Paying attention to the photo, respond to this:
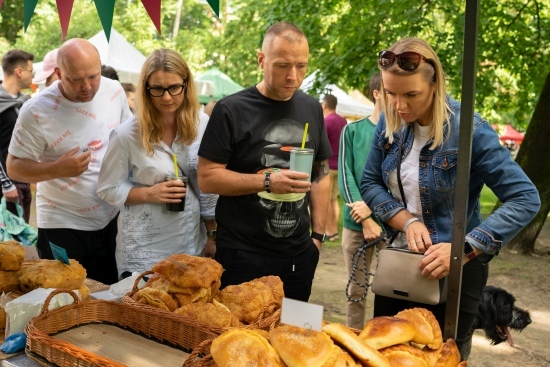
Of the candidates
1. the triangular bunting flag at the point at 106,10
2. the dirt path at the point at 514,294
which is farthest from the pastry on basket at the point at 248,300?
the dirt path at the point at 514,294

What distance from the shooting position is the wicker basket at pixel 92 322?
186 centimetres

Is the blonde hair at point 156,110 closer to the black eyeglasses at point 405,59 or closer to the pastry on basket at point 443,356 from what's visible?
the black eyeglasses at point 405,59

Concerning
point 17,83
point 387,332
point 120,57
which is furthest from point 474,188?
point 120,57

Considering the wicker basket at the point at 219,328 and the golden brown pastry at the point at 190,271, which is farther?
the golden brown pastry at the point at 190,271

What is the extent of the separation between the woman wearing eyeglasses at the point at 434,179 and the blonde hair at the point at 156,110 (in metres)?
1.00

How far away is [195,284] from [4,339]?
2.26 feet

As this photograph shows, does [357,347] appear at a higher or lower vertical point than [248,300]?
higher

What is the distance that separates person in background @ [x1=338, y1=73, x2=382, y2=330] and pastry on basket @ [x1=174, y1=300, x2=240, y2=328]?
219cm

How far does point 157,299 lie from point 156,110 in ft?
3.68

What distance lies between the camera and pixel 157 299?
7.27 feet

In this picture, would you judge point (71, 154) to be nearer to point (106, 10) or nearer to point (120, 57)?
point (106, 10)

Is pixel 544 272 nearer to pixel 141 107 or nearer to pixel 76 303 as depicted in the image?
pixel 141 107

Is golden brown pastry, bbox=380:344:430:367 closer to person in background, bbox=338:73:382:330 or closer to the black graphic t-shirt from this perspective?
the black graphic t-shirt

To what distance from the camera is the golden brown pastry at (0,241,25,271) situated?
8.26ft
